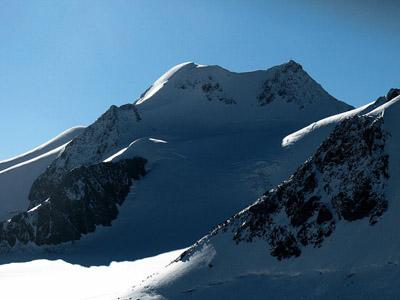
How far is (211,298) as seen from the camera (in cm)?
3094

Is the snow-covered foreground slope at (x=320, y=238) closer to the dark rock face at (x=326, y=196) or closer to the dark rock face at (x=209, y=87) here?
the dark rock face at (x=326, y=196)

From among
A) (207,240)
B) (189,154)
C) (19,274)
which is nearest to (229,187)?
(189,154)

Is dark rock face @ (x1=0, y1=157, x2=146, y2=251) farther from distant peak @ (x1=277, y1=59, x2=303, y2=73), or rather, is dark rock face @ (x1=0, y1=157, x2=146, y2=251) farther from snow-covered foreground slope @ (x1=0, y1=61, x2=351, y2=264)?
distant peak @ (x1=277, y1=59, x2=303, y2=73)

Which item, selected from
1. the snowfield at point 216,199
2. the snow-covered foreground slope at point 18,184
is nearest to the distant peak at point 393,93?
the snowfield at point 216,199

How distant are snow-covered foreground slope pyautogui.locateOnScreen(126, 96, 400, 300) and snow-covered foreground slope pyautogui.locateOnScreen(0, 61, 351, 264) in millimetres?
24318

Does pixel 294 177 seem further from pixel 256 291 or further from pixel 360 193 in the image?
pixel 256 291

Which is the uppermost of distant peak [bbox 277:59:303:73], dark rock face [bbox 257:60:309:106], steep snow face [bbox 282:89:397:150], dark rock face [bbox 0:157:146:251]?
distant peak [bbox 277:59:303:73]

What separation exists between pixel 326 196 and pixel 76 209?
1897 inches

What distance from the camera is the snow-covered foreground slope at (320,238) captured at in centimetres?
2762

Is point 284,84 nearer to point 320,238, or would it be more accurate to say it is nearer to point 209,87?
point 209,87

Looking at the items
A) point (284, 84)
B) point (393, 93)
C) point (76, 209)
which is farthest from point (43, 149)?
point (393, 93)

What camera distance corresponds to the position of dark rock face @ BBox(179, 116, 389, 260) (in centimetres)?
3162

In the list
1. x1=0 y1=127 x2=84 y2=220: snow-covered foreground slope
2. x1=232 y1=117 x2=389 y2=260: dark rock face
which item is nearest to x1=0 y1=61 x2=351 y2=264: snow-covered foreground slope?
x1=0 y1=127 x2=84 y2=220: snow-covered foreground slope

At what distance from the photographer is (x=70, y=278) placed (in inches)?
1892
